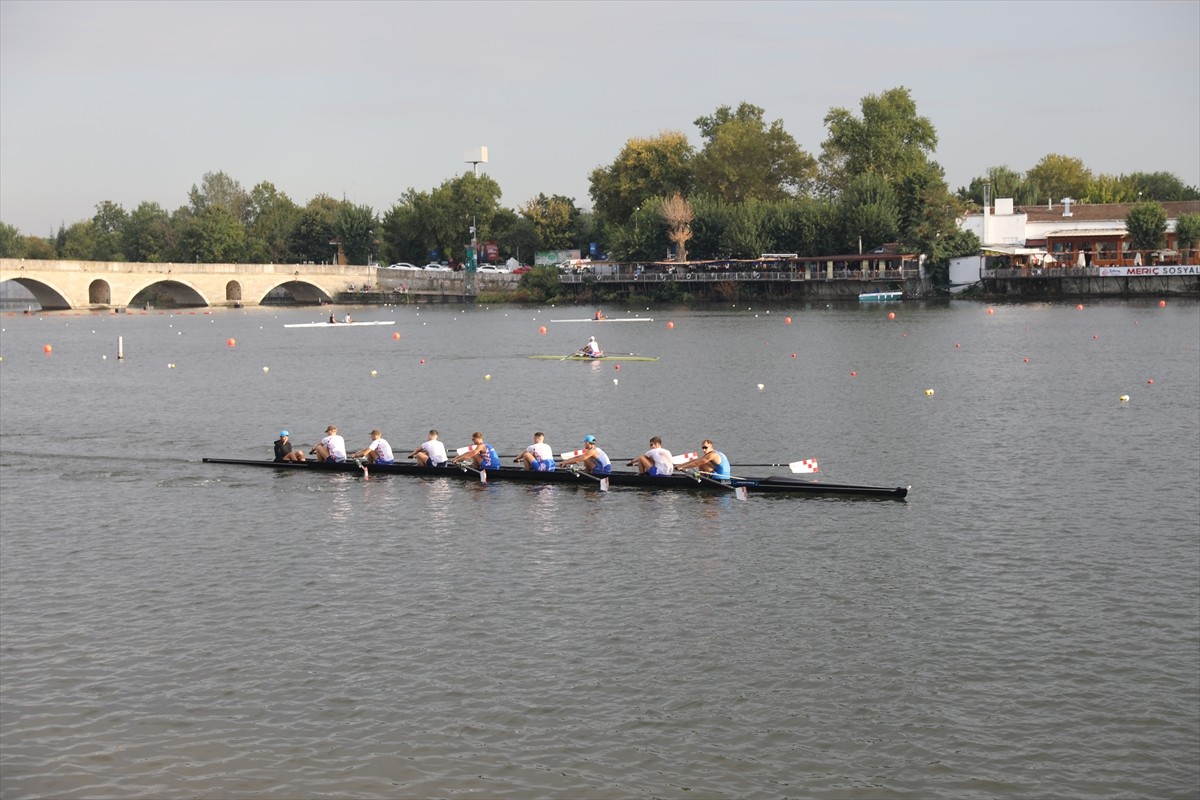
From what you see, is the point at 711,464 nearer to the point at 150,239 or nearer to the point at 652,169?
the point at 652,169

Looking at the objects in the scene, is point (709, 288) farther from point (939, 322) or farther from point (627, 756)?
point (627, 756)

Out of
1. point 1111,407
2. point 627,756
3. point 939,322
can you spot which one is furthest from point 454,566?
point 939,322

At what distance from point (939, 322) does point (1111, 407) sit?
44.5 meters

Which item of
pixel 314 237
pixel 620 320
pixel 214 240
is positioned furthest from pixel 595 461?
pixel 314 237

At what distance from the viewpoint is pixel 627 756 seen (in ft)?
57.1

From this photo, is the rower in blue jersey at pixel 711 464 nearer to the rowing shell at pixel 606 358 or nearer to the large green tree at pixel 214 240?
the rowing shell at pixel 606 358

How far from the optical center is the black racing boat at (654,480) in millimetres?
31266

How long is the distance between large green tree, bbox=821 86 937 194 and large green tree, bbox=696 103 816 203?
446cm

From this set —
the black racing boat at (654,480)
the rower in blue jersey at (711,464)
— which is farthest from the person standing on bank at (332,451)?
the rower in blue jersey at (711,464)

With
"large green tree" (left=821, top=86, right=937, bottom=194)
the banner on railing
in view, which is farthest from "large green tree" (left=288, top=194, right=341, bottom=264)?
the banner on railing

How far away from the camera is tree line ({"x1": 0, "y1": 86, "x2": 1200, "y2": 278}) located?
13012 centimetres

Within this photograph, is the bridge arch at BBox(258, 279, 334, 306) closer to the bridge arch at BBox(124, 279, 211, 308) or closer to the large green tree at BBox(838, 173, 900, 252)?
the bridge arch at BBox(124, 279, 211, 308)

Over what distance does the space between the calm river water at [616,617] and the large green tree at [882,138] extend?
9584 centimetres

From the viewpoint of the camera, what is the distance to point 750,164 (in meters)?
146
